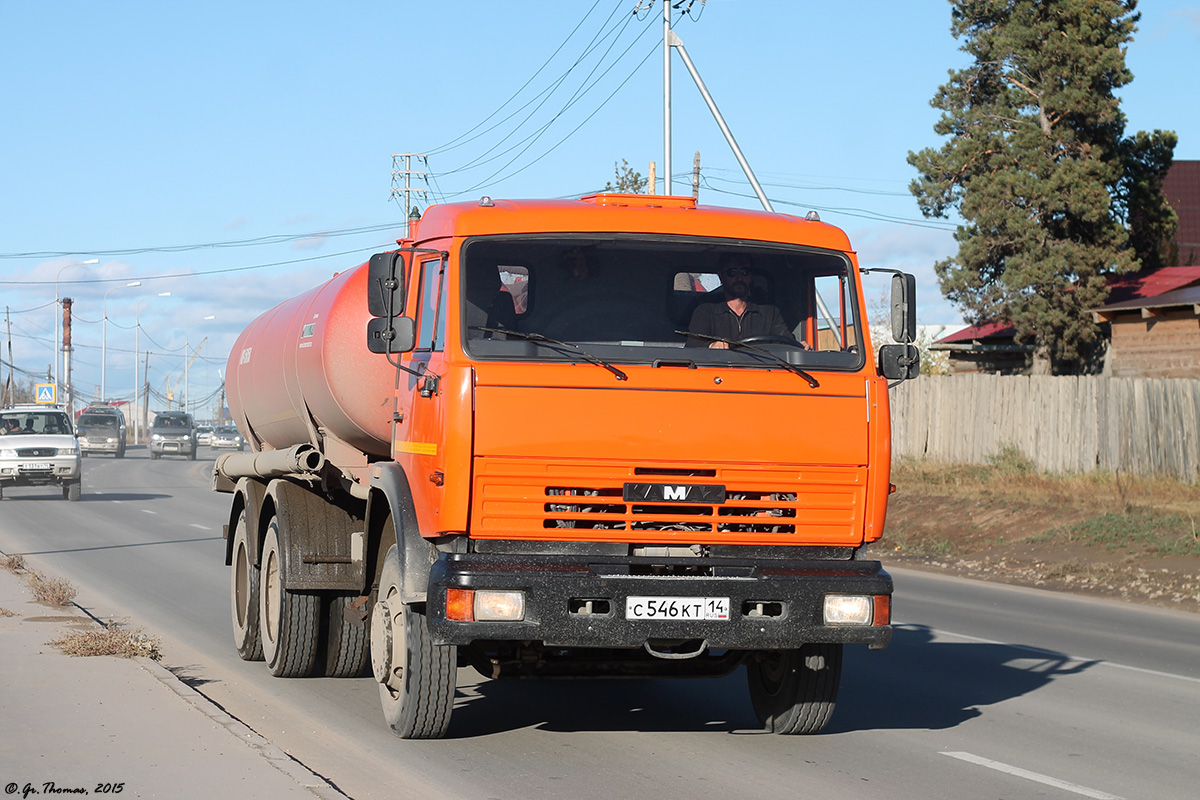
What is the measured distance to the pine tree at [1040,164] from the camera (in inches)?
1239

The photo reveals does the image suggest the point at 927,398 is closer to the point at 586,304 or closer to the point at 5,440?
the point at 5,440

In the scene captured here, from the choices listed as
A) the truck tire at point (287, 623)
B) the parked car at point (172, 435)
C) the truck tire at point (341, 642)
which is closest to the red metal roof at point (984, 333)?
the truck tire at point (341, 642)

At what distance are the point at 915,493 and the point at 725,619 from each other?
797 inches

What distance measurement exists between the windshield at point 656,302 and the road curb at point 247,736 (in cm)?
209

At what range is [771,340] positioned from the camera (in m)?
7.16

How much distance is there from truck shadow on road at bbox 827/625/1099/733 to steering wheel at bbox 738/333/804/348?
2.34 meters

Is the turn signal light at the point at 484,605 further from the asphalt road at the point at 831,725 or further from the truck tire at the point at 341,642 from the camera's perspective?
the truck tire at the point at 341,642

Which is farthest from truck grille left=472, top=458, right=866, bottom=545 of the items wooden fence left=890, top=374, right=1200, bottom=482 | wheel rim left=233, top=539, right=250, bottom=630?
wooden fence left=890, top=374, right=1200, bottom=482

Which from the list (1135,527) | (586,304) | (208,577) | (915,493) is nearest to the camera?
(586,304)

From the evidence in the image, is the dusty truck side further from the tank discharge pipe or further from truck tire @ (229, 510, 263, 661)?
truck tire @ (229, 510, 263, 661)

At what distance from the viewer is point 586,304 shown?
23.2ft

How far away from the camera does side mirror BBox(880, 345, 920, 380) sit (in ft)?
23.9

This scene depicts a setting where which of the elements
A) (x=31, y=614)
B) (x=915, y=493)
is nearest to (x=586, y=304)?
(x=31, y=614)

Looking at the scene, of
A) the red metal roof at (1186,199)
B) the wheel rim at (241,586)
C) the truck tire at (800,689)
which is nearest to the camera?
the truck tire at (800,689)
